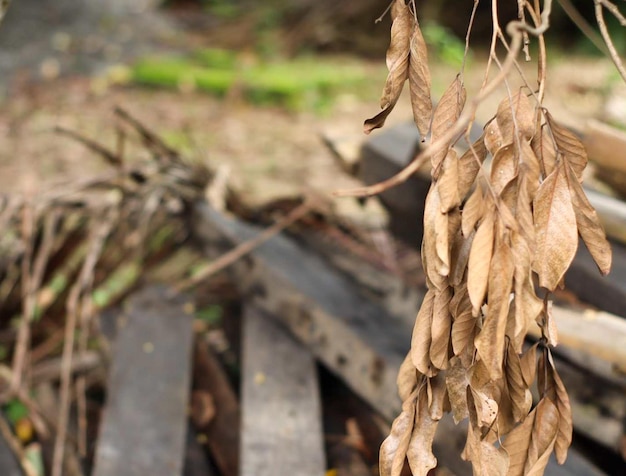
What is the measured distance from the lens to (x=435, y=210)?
42.3 inches

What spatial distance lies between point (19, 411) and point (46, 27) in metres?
7.33

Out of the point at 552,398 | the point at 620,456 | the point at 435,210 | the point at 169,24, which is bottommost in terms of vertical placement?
the point at 169,24

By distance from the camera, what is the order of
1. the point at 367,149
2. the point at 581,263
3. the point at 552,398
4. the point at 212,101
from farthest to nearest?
1. the point at 212,101
2. the point at 367,149
3. the point at 581,263
4. the point at 552,398

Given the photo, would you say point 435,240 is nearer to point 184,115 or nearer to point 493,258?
point 493,258

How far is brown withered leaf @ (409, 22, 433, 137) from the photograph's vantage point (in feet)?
3.90

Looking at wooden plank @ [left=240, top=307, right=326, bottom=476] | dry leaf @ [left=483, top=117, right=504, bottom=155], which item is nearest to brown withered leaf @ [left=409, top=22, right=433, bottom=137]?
dry leaf @ [left=483, top=117, right=504, bottom=155]

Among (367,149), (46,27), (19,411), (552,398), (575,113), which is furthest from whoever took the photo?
(46,27)

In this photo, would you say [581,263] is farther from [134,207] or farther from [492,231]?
[134,207]

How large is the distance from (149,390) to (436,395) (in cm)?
129

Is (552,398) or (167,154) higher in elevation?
(552,398)

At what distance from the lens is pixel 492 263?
101cm

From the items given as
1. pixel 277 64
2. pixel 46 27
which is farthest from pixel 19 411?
pixel 46 27

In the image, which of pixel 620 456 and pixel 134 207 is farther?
pixel 134 207

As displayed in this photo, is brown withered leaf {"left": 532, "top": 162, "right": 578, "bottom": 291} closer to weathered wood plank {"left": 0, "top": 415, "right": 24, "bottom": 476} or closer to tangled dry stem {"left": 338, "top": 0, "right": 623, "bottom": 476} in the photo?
tangled dry stem {"left": 338, "top": 0, "right": 623, "bottom": 476}
